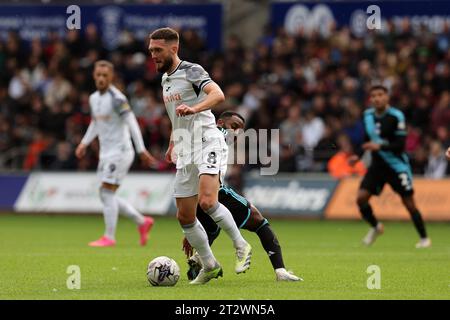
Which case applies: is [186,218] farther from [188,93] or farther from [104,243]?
[104,243]

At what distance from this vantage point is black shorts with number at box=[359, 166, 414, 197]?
1634 cm

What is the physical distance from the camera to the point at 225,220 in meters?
10.5

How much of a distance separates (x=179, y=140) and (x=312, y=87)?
15.6 meters

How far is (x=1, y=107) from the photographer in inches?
1121

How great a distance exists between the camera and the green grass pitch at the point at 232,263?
967 cm

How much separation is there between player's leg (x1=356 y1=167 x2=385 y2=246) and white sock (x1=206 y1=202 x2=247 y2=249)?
6108 millimetres

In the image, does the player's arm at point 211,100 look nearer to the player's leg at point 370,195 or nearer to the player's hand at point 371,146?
the player's hand at point 371,146

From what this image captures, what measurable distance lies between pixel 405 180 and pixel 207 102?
279 inches

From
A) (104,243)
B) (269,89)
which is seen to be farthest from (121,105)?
(269,89)

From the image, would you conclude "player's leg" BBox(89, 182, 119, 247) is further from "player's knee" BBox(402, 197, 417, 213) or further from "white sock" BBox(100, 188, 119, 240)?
"player's knee" BBox(402, 197, 417, 213)

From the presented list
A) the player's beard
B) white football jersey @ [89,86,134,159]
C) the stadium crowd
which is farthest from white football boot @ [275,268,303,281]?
the stadium crowd

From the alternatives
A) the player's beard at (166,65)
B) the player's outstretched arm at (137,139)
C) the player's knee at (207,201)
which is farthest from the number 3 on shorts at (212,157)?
the player's outstretched arm at (137,139)

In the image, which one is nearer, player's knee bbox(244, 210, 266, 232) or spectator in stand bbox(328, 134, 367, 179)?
player's knee bbox(244, 210, 266, 232)

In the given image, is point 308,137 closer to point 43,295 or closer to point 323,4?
point 323,4
